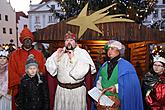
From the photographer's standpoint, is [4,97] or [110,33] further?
[110,33]

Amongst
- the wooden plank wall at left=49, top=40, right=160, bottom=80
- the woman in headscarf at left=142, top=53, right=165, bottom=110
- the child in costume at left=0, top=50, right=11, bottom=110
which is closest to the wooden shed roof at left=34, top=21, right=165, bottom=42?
the wooden plank wall at left=49, top=40, right=160, bottom=80

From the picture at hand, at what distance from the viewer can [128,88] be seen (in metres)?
5.03

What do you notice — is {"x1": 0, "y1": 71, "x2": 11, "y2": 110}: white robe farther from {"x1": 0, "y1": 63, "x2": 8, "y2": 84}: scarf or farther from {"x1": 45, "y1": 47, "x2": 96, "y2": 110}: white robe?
{"x1": 45, "y1": 47, "x2": 96, "y2": 110}: white robe

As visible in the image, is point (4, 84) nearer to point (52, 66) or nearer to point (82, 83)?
point (52, 66)

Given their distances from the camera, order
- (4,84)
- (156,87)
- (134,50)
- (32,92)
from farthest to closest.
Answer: (134,50) → (4,84) → (32,92) → (156,87)

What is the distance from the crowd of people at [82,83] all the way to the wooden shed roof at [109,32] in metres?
4.98

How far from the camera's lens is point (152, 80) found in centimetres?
545

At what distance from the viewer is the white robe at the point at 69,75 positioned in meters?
5.36

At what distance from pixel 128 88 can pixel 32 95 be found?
1.47 m

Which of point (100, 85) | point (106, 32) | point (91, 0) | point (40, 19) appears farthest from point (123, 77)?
point (40, 19)

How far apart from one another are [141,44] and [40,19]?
141ft

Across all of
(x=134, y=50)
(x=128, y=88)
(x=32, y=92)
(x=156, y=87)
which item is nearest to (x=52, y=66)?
(x=32, y=92)

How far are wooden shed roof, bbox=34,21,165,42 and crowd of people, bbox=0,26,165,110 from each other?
4985mm

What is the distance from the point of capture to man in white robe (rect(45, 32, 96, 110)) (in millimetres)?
5363
